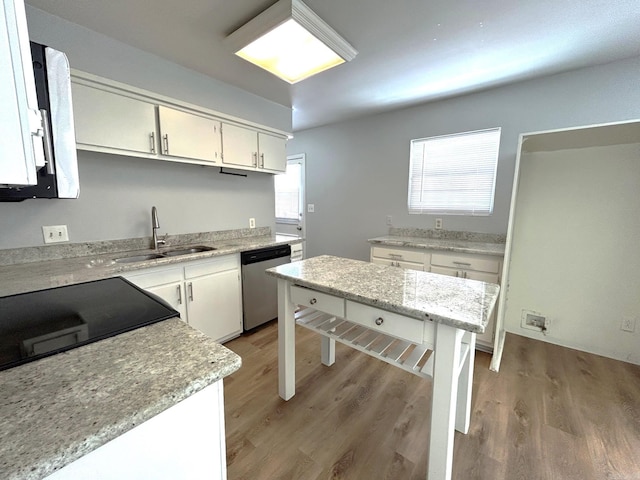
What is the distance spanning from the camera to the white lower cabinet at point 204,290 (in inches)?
80.0

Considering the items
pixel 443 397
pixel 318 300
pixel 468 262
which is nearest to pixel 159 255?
pixel 318 300

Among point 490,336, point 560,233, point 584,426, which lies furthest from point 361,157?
point 584,426

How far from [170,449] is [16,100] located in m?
0.74

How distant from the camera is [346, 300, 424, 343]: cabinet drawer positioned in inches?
46.5

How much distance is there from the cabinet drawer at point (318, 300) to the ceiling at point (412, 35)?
5.55 feet

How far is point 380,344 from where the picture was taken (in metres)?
1.51

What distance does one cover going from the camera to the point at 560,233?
2488mm

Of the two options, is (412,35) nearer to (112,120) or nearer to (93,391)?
(112,120)

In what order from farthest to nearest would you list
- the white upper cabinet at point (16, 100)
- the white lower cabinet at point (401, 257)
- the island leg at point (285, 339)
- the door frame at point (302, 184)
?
1. the door frame at point (302, 184)
2. the white lower cabinet at point (401, 257)
3. the island leg at point (285, 339)
4. the white upper cabinet at point (16, 100)

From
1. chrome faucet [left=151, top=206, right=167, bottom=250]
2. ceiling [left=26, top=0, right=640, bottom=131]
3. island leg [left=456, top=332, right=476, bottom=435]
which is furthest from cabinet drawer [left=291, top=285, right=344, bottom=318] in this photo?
ceiling [left=26, top=0, right=640, bottom=131]

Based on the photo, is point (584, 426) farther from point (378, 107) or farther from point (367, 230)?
point (378, 107)

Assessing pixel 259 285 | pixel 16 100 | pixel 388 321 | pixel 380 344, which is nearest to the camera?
pixel 16 100

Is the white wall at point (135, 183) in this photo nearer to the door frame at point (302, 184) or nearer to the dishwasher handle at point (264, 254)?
the dishwasher handle at point (264, 254)

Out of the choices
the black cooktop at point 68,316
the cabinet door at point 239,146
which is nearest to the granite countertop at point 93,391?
the black cooktop at point 68,316
